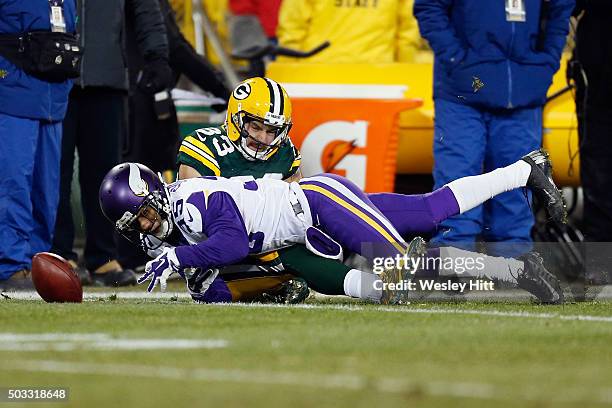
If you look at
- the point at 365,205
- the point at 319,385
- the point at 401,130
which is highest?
the point at 319,385

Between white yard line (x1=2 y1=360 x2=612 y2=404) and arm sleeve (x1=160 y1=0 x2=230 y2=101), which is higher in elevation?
white yard line (x1=2 y1=360 x2=612 y2=404)

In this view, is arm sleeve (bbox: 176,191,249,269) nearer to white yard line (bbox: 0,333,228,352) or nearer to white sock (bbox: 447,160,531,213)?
white sock (bbox: 447,160,531,213)

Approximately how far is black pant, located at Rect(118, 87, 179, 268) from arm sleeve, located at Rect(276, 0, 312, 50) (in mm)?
1373

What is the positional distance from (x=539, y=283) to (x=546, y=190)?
23.5 inches

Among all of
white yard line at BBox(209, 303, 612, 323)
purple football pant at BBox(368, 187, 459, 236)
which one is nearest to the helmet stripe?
purple football pant at BBox(368, 187, 459, 236)

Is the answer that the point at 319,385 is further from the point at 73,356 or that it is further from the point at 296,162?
the point at 296,162

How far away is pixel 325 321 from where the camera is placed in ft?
21.7

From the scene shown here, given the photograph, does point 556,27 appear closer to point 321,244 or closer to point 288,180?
point 288,180

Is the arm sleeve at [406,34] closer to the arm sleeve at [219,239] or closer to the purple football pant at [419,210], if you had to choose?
the purple football pant at [419,210]

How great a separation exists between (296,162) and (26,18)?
1.95 metres

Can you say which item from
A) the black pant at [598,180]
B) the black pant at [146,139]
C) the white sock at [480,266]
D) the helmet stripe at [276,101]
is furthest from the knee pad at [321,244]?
the black pant at [146,139]

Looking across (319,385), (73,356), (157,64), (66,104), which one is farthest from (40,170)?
(319,385)

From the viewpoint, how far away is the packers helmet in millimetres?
8695

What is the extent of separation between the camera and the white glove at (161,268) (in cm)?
746
